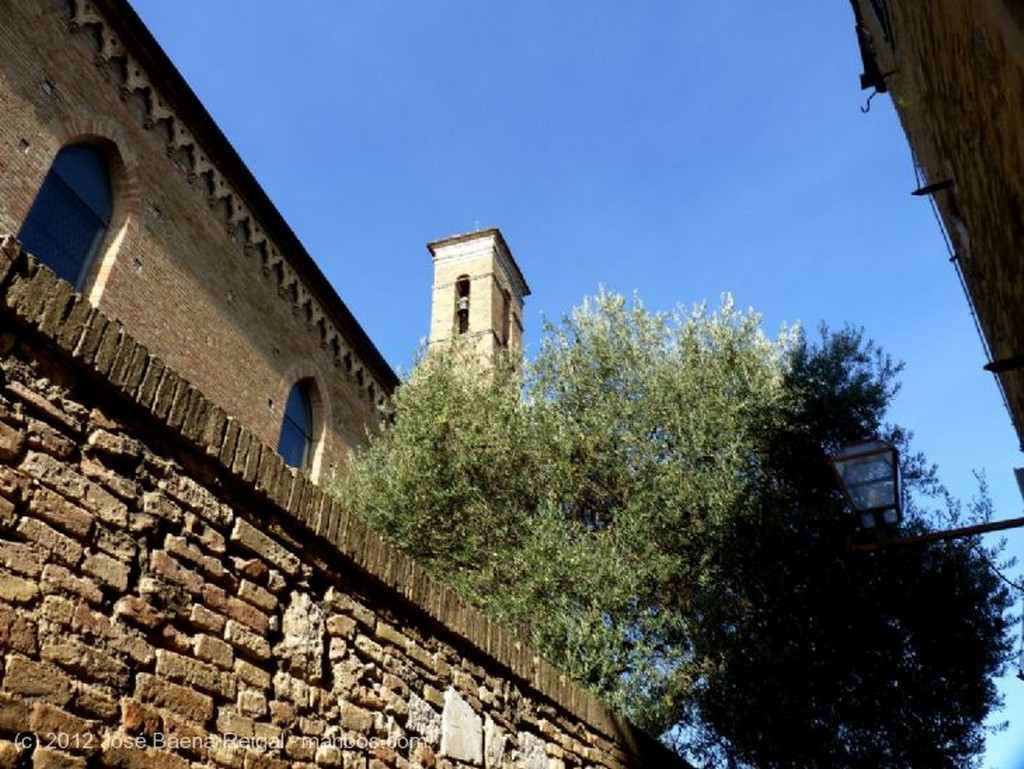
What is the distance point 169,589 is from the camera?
2.56 meters

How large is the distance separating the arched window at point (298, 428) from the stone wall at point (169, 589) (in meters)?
10.4

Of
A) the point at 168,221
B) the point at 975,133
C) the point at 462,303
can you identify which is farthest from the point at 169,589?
the point at 462,303

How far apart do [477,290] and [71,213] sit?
11708mm

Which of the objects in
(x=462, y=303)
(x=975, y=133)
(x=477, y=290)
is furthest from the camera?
(x=462, y=303)

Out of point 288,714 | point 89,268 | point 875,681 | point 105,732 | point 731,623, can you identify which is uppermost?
point 89,268

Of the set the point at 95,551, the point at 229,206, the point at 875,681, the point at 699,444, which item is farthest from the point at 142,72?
the point at 875,681

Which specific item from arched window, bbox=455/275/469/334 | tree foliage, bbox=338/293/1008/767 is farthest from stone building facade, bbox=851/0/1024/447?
arched window, bbox=455/275/469/334

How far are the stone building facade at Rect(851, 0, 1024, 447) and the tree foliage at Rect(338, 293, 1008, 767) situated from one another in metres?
4.10

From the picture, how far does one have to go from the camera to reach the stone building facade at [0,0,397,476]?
9305 mm

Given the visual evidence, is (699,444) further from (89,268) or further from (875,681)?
(89,268)

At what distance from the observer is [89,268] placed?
9984 millimetres

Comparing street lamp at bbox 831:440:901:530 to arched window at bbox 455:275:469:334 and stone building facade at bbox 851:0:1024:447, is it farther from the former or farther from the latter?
arched window at bbox 455:275:469:334

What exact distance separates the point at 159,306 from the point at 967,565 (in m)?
10.7

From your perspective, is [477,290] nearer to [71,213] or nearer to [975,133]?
[71,213]
